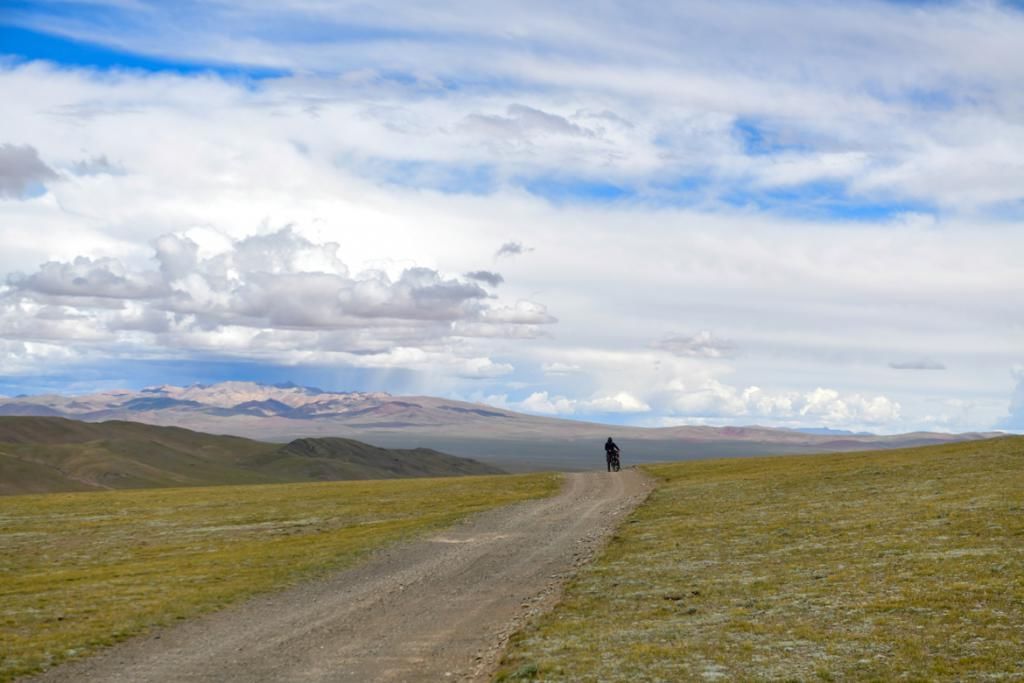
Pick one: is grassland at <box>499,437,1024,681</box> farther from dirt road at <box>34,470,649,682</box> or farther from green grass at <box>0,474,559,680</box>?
green grass at <box>0,474,559,680</box>

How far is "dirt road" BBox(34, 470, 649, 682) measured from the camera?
73.5 feet

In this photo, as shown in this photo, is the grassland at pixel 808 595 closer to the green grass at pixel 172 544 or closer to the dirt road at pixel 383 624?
the dirt road at pixel 383 624

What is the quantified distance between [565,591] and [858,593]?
9.73 meters

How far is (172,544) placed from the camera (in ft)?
161

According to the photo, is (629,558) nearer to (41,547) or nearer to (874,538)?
(874,538)

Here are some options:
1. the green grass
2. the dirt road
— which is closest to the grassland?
the dirt road

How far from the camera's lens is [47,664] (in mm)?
23641

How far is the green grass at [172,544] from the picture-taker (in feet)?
95.5

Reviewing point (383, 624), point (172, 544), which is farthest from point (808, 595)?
point (172, 544)

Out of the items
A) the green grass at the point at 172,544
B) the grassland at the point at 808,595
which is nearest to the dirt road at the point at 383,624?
the grassland at the point at 808,595

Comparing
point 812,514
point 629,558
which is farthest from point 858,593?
point 812,514

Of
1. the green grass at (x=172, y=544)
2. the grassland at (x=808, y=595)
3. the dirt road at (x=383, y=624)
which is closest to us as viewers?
the grassland at (x=808, y=595)

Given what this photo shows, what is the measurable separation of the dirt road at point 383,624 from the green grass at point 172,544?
2.00 metres

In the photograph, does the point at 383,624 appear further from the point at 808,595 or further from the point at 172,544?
the point at 172,544
